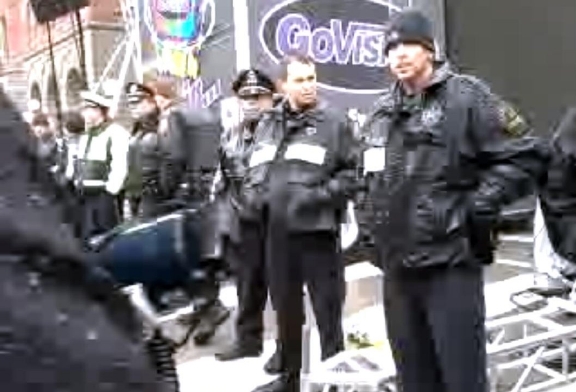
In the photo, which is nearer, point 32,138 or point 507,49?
point 32,138

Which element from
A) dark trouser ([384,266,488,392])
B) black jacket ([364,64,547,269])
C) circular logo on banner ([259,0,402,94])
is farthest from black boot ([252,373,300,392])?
circular logo on banner ([259,0,402,94])

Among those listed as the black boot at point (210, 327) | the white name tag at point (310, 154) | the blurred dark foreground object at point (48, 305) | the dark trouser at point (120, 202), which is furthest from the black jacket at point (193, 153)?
the blurred dark foreground object at point (48, 305)

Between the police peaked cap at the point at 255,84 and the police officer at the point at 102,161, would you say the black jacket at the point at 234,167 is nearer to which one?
the police peaked cap at the point at 255,84

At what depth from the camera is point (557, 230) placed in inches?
255

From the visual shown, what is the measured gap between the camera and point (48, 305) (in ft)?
3.08

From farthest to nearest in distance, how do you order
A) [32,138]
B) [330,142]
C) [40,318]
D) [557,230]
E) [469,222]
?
[557,230] < [330,142] < [469,222] < [32,138] < [40,318]

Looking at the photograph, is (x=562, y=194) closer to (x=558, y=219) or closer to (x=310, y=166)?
(x=558, y=219)

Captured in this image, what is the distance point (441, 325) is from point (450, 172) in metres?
0.57

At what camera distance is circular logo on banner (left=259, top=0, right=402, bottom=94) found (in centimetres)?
1241

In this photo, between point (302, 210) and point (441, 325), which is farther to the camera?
point (302, 210)

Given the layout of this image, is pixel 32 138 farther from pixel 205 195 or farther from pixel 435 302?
pixel 205 195

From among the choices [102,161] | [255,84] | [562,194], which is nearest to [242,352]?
[255,84]

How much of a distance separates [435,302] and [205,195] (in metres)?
1.15

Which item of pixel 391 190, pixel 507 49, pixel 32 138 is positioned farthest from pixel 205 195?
pixel 507 49
